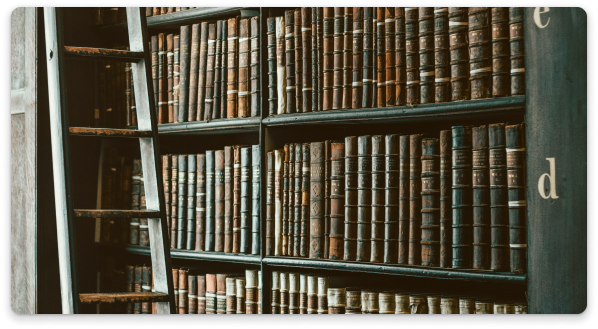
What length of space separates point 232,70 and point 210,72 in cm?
8

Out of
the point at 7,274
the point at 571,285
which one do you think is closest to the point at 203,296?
the point at 7,274

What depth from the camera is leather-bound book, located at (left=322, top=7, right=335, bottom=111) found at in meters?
1.58

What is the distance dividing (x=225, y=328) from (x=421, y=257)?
1.78ft

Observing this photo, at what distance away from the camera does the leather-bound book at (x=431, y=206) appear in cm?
142

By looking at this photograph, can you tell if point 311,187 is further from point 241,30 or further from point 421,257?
point 241,30

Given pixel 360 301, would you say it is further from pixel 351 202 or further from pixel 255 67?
pixel 255 67

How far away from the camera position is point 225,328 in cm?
157

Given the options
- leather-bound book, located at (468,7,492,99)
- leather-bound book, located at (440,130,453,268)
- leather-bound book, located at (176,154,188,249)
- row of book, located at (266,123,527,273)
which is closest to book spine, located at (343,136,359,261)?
row of book, located at (266,123,527,273)

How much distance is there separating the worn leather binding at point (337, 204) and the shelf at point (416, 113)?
80mm

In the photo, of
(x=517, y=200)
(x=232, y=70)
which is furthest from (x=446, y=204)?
(x=232, y=70)

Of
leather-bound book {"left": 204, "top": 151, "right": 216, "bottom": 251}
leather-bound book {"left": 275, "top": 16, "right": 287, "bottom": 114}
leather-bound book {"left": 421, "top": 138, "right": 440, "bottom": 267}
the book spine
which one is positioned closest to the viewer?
leather-bound book {"left": 421, "top": 138, "right": 440, "bottom": 267}

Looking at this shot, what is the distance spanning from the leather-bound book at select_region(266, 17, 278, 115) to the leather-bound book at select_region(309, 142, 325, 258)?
17 centimetres

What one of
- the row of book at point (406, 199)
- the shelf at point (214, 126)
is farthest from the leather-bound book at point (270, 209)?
the shelf at point (214, 126)

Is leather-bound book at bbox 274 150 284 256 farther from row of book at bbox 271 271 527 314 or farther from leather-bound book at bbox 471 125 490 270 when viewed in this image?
leather-bound book at bbox 471 125 490 270
